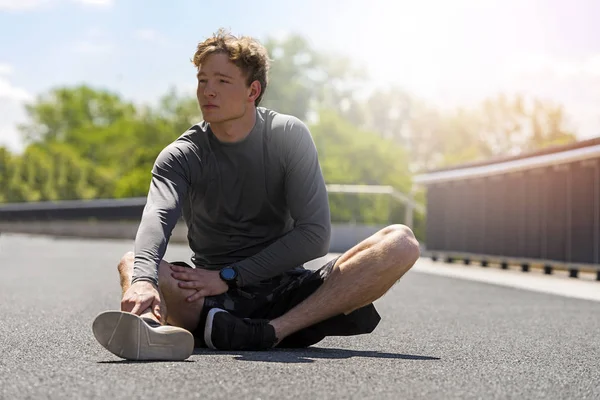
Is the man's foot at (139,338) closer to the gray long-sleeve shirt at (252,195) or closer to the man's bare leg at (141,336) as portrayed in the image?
the man's bare leg at (141,336)

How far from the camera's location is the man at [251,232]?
4.64 metres

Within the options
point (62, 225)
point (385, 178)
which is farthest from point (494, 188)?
point (385, 178)

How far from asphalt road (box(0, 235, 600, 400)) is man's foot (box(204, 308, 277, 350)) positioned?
0.23 feet

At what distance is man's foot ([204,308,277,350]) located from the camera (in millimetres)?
4609

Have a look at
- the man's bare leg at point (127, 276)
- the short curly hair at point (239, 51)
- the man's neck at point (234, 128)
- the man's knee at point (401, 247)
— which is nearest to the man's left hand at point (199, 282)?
the man's bare leg at point (127, 276)

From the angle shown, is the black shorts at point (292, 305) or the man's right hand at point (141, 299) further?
the black shorts at point (292, 305)

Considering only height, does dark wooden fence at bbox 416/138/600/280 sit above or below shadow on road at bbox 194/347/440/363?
below

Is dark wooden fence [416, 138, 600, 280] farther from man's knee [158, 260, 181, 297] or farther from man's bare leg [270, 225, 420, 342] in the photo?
man's knee [158, 260, 181, 297]

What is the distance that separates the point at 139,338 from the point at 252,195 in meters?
0.96

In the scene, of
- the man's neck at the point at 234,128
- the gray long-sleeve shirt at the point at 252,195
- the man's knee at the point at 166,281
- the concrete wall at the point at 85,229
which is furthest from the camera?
the concrete wall at the point at 85,229

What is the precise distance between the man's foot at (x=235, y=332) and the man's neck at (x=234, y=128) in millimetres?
737

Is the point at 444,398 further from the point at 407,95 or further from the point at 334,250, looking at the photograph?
the point at 407,95

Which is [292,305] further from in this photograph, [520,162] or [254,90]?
[520,162]

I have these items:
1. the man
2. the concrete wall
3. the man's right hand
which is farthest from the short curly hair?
the concrete wall
